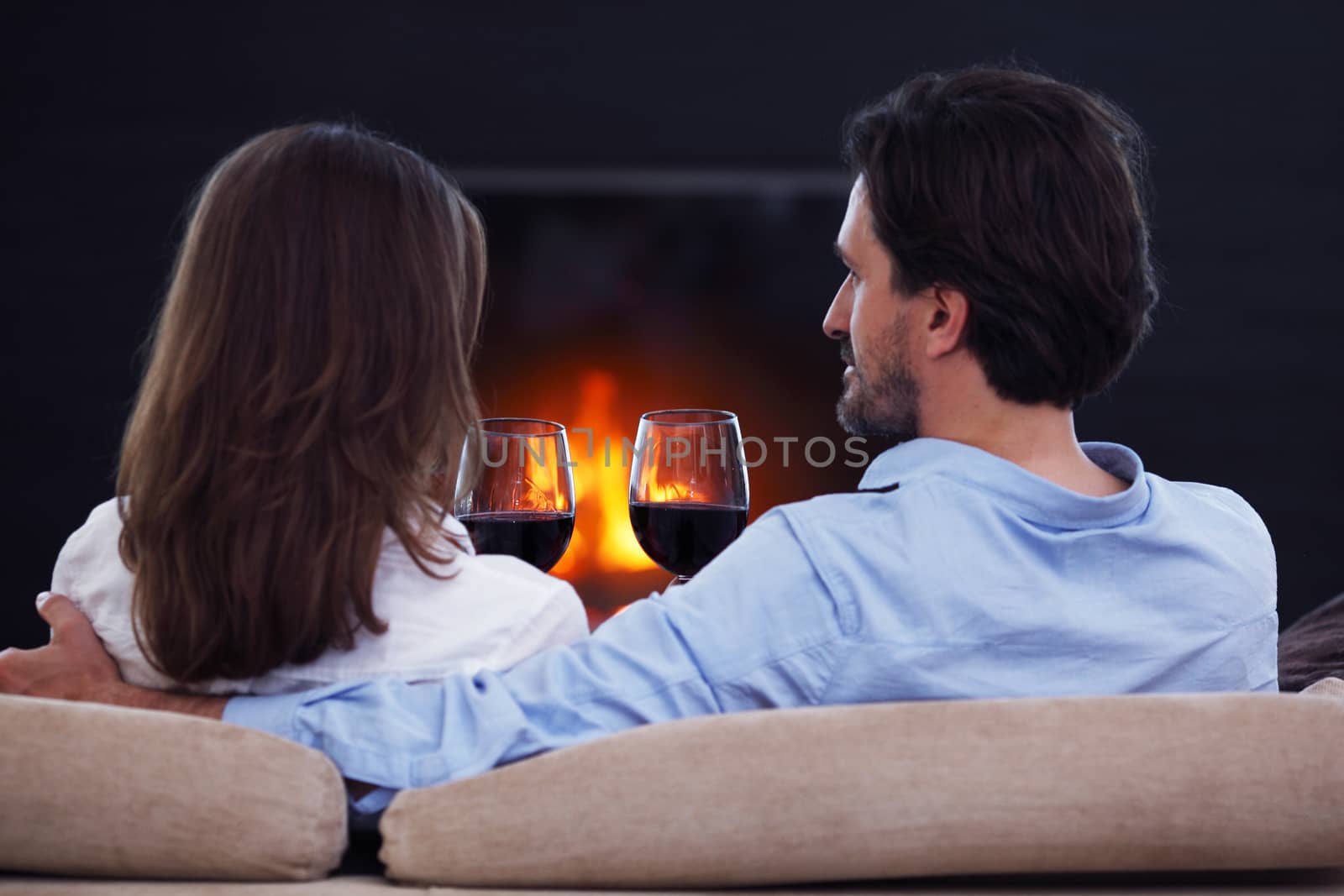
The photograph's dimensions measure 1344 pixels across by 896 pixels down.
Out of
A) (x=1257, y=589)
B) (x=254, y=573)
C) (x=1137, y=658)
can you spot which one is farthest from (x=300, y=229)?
(x=1257, y=589)

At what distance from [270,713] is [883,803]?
1.46 feet

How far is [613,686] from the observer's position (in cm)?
96

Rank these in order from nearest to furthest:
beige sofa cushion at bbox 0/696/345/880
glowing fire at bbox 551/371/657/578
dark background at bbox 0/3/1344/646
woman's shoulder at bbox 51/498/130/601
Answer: beige sofa cushion at bbox 0/696/345/880
woman's shoulder at bbox 51/498/130/601
glowing fire at bbox 551/371/657/578
dark background at bbox 0/3/1344/646

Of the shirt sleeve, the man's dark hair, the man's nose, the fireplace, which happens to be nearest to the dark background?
the fireplace

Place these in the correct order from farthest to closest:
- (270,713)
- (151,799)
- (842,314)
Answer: (842,314), (270,713), (151,799)

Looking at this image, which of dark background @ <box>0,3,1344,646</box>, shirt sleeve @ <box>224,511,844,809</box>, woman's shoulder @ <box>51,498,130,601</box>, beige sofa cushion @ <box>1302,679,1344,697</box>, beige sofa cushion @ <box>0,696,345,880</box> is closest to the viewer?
beige sofa cushion @ <box>0,696,345,880</box>

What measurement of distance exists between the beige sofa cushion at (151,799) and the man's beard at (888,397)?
0.64m

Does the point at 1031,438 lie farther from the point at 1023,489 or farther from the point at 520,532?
the point at 520,532

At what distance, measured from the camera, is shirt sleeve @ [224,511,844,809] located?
35.9 inches

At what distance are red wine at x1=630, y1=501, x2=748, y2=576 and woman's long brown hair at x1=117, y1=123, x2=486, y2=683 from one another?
0.27 m

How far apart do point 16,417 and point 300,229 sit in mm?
2564

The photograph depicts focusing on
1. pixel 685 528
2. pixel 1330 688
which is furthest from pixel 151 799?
pixel 1330 688

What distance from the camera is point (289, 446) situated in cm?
96

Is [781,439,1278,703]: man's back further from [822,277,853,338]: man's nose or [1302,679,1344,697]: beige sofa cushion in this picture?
[822,277,853,338]: man's nose
